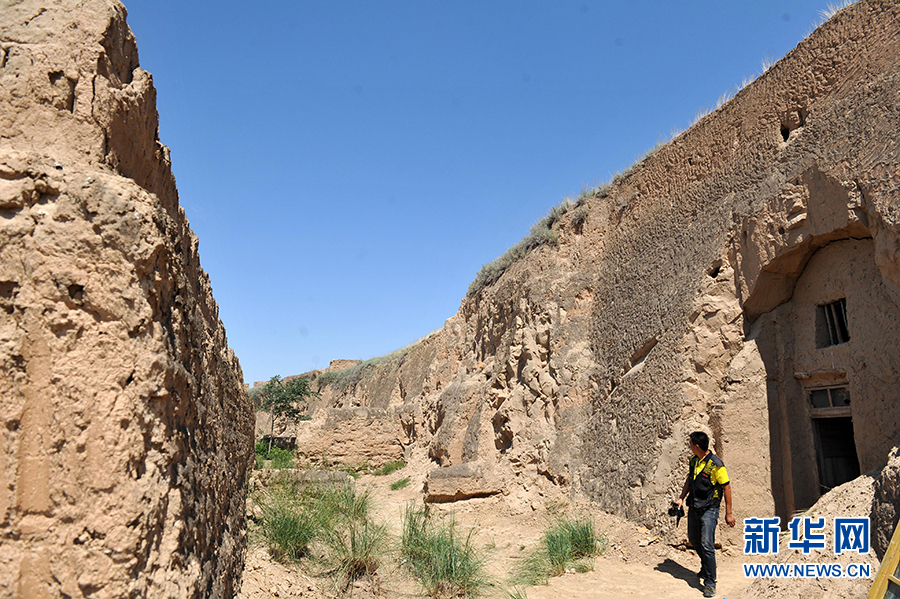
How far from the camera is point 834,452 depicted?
620cm

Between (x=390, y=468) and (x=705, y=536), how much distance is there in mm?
10277

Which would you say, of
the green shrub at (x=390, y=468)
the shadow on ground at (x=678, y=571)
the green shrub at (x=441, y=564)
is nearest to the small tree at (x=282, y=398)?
the green shrub at (x=390, y=468)

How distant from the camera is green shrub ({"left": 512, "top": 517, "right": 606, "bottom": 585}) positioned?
5758 millimetres

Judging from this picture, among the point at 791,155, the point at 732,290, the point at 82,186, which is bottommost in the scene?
the point at 82,186

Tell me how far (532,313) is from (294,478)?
6225 millimetres

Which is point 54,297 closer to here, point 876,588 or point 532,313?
point 876,588

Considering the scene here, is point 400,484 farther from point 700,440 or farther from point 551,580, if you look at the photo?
point 700,440

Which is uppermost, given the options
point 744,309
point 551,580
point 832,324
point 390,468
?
point 744,309

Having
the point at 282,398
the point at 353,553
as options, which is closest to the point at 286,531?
the point at 353,553

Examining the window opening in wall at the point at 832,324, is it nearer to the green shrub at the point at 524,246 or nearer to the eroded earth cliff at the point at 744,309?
the eroded earth cliff at the point at 744,309

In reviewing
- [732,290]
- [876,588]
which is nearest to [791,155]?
[732,290]

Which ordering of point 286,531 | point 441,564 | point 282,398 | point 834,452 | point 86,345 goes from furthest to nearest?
1. point 282,398
2. point 834,452
3. point 441,564
4. point 286,531
5. point 86,345

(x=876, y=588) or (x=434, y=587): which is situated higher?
(x=876, y=588)

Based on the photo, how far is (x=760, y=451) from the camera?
20.5 ft
